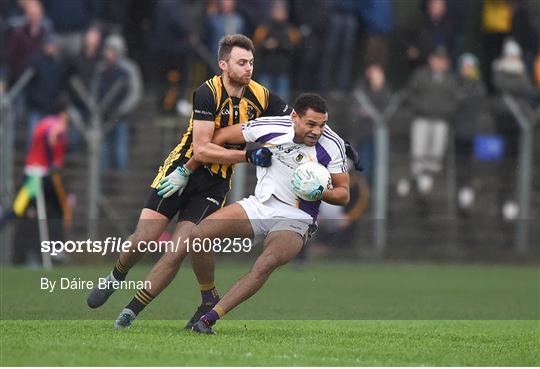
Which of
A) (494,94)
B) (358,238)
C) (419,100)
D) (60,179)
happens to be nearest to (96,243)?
(60,179)

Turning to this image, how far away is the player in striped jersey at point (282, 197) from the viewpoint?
34.5 feet

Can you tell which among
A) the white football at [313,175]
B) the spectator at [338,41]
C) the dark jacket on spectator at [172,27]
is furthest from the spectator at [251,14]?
the white football at [313,175]

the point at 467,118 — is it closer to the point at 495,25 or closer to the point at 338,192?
the point at 495,25

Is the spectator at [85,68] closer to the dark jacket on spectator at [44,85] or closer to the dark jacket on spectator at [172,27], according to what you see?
the dark jacket on spectator at [44,85]

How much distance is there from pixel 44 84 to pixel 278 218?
9.30m

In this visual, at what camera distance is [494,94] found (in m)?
21.7

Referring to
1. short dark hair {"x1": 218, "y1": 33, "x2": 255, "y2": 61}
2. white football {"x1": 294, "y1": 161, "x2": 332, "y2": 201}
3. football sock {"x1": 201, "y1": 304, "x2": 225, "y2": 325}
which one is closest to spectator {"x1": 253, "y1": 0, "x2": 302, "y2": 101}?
short dark hair {"x1": 218, "y1": 33, "x2": 255, "y2": 61}

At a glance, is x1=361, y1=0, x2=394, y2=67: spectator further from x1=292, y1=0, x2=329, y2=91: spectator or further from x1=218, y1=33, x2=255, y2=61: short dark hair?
x1=218, y1=33, x2=255, y2=61: short dark hair

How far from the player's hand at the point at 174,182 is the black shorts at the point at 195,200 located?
12 centimetres

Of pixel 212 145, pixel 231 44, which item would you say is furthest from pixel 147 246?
pixel 231 44

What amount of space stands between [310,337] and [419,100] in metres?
10.4

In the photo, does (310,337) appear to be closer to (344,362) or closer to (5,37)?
(344,362)

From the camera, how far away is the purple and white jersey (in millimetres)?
10727

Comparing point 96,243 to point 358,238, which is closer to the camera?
point 96,243
